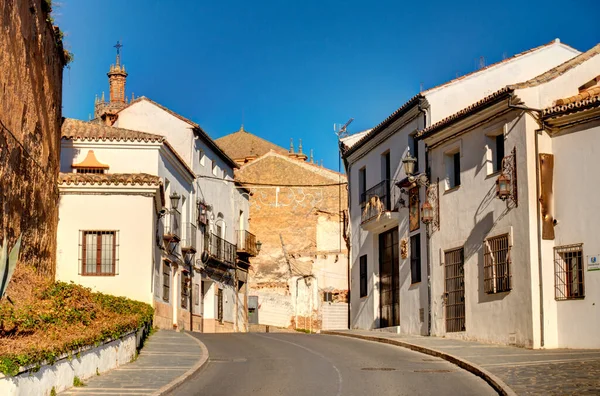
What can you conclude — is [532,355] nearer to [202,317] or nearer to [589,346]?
[589,346]

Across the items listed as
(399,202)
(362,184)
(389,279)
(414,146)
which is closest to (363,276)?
(389,279)

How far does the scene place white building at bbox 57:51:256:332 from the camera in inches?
1203

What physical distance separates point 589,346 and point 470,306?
15.0ft

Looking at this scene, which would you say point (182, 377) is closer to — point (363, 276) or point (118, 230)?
point (118, 230)

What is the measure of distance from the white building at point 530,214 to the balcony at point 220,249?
18.3m

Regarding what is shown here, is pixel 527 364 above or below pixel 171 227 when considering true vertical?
below

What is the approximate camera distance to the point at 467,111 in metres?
25.5

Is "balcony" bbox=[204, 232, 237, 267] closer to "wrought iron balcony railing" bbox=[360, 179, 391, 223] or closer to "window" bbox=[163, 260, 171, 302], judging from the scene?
"window" bbox=[163, 260, 171, 302]

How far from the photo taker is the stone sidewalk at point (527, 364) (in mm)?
15172

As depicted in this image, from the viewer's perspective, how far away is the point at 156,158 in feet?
112

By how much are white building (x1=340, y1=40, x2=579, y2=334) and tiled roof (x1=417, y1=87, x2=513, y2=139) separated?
1177 millimetres

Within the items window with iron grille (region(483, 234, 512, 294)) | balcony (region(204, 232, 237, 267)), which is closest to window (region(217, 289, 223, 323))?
balcony (region(204, 232, 237, 267))

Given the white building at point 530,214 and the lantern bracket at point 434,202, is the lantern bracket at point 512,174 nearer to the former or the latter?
the white building at point 530,214

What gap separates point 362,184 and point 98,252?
10.3m
